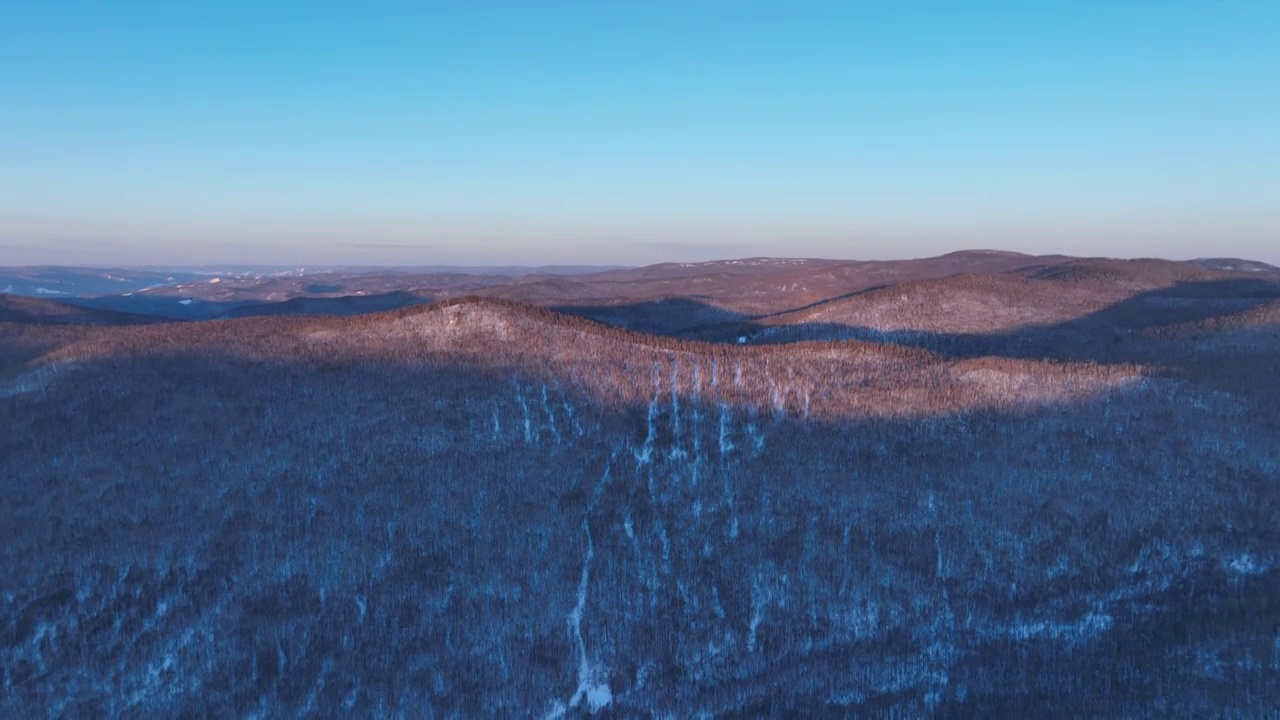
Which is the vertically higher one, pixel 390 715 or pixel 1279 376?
pixel 1279 376

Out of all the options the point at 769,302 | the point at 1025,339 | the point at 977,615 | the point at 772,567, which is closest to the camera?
the point at 977,615

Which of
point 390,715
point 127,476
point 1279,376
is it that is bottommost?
point 390,715

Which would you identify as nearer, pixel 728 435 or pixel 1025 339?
pixel 728 435

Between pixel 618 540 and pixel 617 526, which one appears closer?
pixel 618 540

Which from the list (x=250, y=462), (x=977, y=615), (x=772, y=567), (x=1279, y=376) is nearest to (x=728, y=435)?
(x=772, y=567)

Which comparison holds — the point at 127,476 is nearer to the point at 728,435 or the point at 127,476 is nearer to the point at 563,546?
the point at 563,546

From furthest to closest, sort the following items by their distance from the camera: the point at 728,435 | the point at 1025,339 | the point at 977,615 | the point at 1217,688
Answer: the point at 1025,339 < the point at 728,435 < the point at 977,615 < the point at 1217,688

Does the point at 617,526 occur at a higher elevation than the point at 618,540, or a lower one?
higher

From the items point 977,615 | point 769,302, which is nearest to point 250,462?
point 977,615

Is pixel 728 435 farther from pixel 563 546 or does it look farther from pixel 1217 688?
pixel 1217 688
